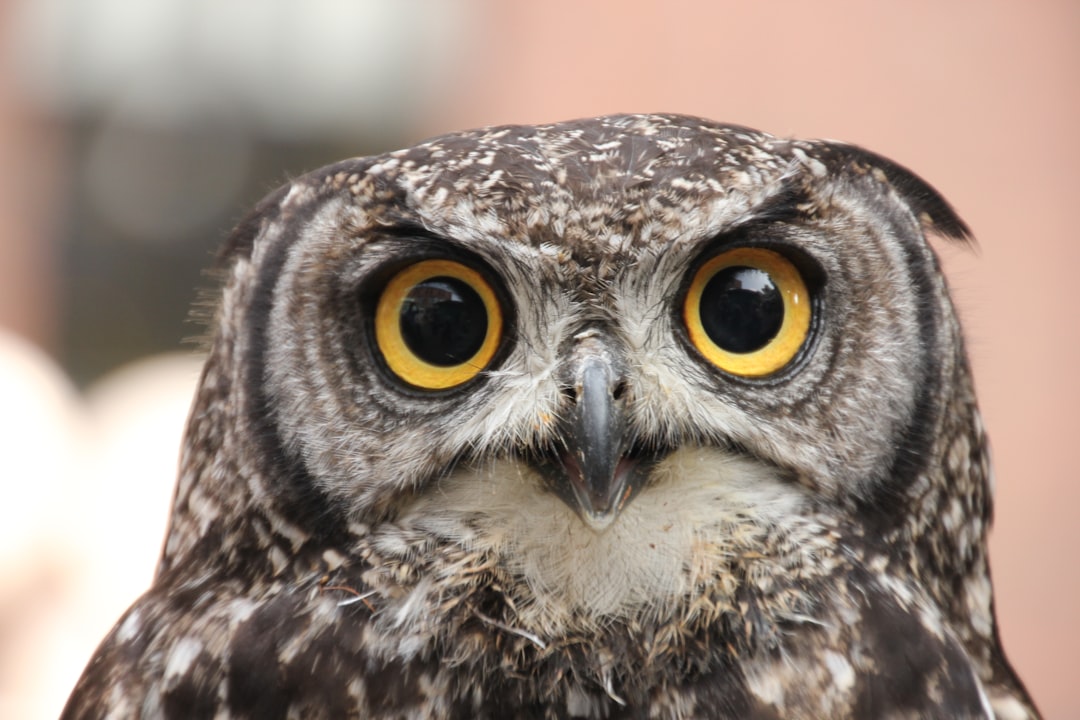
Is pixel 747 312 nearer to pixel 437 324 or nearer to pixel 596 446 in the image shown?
pixel 596 446

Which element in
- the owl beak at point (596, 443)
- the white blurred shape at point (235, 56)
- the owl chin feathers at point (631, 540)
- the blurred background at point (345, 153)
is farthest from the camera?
the white blurred shape at point (235, 56)

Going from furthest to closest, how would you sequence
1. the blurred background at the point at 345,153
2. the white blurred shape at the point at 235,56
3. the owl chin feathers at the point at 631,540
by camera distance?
the white blurred shape at the point at 235,56
the blurred background at the point at 345,153
the owl chin feathers at the point at 631,540

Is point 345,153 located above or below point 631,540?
above

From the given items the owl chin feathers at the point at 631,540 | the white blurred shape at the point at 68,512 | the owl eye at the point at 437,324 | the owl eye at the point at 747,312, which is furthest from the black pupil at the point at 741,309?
the white blurred shape at the point at 68,512

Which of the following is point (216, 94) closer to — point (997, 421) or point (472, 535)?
point (997, 421)

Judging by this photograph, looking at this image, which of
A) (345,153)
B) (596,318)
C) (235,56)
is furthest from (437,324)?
(235,56)

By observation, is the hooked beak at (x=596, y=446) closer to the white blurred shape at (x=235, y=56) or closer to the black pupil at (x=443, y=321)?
the black pupil at (x=443, y=321)

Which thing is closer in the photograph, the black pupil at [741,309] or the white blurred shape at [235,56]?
the black pupil at [741,309]
